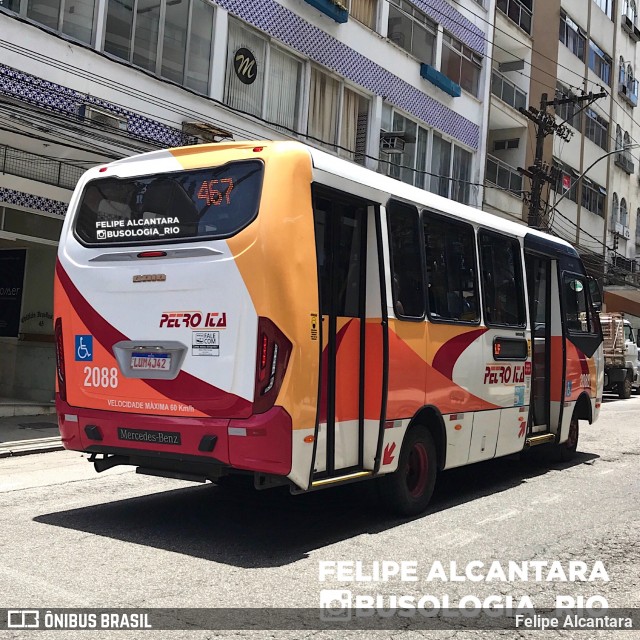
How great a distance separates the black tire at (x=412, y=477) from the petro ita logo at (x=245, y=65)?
11.1 m

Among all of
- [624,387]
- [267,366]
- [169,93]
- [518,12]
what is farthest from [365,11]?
[267,366]

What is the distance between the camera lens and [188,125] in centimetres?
1525

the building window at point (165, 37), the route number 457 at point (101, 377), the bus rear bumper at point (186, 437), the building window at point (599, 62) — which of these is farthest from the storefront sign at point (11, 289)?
the building window at point (599, 62)

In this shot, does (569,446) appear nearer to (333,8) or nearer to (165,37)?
(165,37)

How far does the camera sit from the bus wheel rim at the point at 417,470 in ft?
24.8

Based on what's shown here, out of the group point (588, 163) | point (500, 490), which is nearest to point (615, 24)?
point (588, 163)

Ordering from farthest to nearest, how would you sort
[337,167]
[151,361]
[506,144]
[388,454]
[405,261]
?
[506,144]
[405,261]
[388,454]
[337,167]
[151,361]

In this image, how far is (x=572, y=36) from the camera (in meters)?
35.2

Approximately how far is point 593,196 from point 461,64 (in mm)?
15249

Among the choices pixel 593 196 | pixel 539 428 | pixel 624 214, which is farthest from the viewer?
pixel 624 214

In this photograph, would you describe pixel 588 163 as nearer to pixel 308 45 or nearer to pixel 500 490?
pixel 308 45

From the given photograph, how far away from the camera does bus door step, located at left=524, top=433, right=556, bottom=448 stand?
977 cm

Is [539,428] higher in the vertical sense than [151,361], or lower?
lower

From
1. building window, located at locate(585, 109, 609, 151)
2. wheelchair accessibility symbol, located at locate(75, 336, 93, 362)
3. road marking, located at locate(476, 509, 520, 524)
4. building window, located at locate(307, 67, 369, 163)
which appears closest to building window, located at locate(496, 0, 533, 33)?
building window, located at locate(585, 109, 609, 151)
